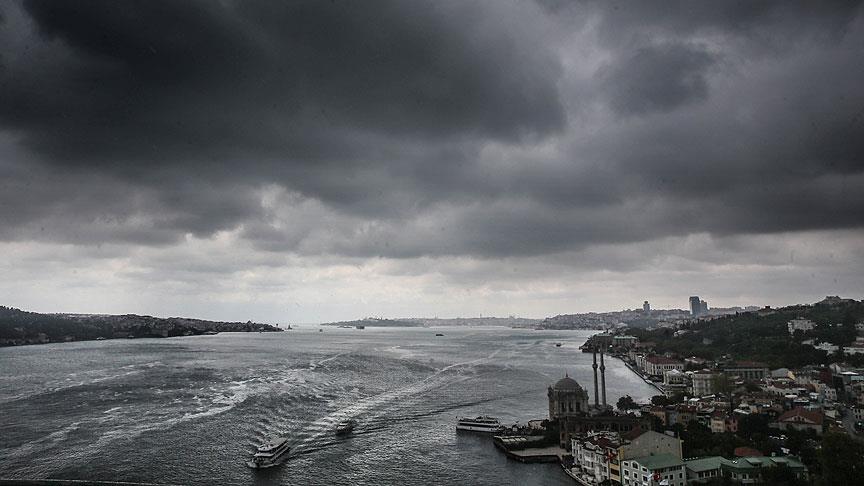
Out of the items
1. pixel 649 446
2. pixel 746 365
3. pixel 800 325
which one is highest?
pixel 800 325

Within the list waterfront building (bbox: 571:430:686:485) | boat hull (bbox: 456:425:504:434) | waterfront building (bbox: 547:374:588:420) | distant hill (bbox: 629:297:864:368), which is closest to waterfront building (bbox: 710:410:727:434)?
waterfront building (bbox: 547:374:588:420)

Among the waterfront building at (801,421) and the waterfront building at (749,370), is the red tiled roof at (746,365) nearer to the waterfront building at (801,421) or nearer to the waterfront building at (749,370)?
the waterfront building at (749,370)

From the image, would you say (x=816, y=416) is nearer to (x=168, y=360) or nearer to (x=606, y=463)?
(x=606, y=463)

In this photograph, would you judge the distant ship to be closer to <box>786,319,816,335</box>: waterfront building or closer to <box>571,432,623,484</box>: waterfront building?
<box>571,432,623,484</box>: waterfront building

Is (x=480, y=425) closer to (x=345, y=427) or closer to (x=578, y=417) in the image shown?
(x=578, y=417)

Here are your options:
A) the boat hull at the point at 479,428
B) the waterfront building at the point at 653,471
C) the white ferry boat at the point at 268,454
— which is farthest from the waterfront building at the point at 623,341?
the white ferry boat at the point at 268,454

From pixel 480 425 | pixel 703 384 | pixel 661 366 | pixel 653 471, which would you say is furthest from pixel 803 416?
pixel 661 366
